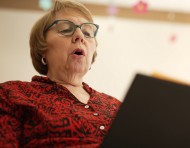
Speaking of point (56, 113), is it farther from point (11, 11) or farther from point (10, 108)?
point (11, 11)

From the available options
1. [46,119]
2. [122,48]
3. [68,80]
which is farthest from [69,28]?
[122,48]

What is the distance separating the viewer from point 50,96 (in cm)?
98

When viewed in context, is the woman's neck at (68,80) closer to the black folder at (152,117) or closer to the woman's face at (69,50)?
the woman's face at (69,50)

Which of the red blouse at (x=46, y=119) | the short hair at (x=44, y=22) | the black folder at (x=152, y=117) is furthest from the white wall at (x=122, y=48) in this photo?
the black folder at (x=152, y=117)

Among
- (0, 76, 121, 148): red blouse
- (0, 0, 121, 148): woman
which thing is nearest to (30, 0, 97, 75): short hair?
(0, 0, 121, 148): woman

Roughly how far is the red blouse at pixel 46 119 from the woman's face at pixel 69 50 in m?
0.17

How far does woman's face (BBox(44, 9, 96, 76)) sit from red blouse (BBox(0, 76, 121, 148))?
0.17 meters

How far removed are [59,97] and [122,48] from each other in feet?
6.57

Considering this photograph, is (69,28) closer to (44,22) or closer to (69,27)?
(69,27)

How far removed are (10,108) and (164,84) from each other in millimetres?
545

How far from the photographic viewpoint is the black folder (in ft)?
1.88

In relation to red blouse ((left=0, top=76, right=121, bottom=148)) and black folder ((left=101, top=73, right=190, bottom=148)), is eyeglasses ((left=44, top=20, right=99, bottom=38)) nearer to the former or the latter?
red blouse ((left=0, top=76, right=121, bottom=148))

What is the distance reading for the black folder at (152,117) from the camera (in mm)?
573

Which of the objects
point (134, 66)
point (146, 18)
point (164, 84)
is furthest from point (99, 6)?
point (164, 84)
